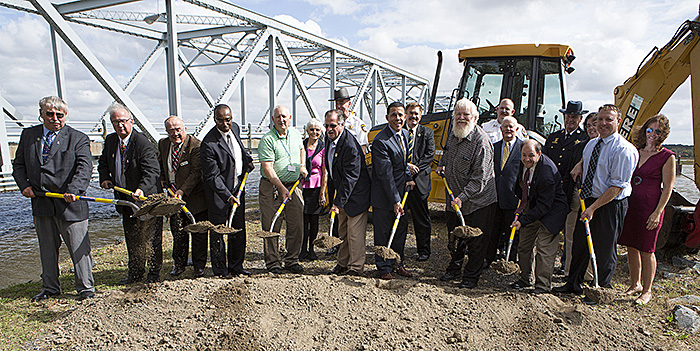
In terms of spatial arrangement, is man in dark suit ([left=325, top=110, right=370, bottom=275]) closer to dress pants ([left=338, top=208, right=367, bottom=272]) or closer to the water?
dress pants ([left=338, top=208, right=367, bottom=272])

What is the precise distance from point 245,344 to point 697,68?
18.5 feet

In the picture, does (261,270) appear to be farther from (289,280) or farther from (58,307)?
(58,307)

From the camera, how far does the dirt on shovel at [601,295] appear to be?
3162 millimetres

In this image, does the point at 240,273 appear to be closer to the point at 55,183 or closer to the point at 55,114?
the point at 55,183

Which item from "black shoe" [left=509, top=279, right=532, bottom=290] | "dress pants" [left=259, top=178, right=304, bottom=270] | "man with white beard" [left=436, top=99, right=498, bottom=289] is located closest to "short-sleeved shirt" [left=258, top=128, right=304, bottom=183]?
"dress pants" [left=259, top=178, right=304, bottom=270]

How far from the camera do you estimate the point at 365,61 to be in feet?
67.1

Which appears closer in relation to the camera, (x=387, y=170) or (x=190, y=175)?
(x=387, y=170)

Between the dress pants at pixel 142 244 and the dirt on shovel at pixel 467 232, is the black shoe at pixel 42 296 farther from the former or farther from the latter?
the dirt on shovel at pixel 467 232

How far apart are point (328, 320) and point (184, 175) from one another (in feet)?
7.50

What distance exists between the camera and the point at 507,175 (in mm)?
3918

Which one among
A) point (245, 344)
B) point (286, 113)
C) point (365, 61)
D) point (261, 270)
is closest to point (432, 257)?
point (261, 270)

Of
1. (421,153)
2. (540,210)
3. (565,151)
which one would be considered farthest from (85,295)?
(565,151)

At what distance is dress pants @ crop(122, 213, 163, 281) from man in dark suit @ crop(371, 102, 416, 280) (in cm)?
242

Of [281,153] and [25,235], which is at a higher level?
[281,153]
